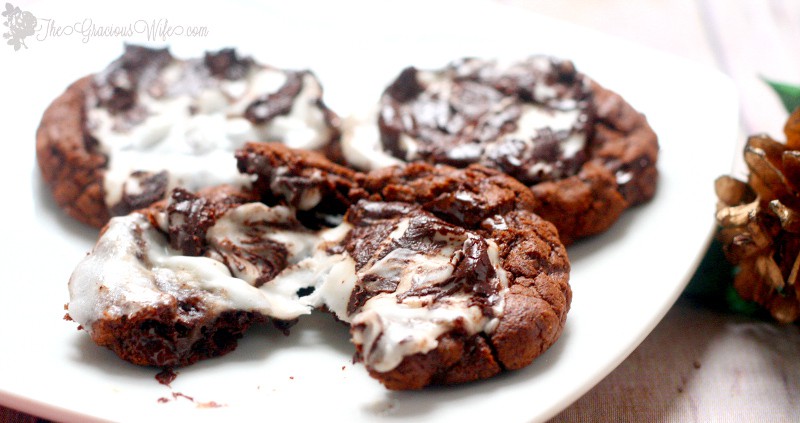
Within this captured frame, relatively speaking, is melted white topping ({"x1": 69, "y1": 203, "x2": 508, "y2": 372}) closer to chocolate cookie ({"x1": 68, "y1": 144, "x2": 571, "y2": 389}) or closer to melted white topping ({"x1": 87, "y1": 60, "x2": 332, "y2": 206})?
chocolate cookie ({"x1": 68, "y1": 144, "x2": 571, "y2": 389})

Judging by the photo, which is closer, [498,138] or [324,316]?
[324,316]

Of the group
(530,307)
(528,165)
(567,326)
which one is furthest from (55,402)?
(528,165)

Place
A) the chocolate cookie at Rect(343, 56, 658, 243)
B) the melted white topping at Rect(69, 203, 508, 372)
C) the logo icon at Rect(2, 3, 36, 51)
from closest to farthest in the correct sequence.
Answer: the melted white topping at Rect(69, 203, 508, 372) → the chocolate cookie at Rect(343, 56, 658, 243) → the logo icon at Rect(2, 3, 36, 51)

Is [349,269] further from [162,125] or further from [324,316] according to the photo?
[162,125]

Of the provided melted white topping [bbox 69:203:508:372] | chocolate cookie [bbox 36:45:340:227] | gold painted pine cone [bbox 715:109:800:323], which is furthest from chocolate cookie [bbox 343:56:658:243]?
melted white topping [bbox 69:203:508:372]

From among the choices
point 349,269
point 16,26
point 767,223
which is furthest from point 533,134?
point 16,26

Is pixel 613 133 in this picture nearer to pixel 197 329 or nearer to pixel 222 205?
pixel 222 205
